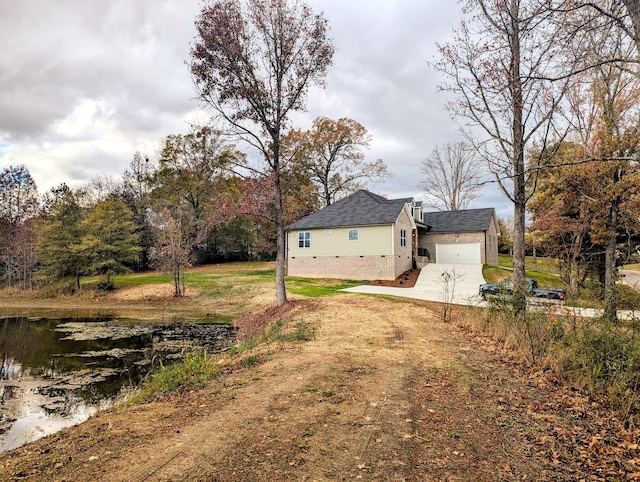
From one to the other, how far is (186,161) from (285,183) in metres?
11.1

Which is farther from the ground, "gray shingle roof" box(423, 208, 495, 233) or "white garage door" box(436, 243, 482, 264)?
"gray shingle roof" box(423, 208, 495, 233)

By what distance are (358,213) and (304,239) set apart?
443 cm

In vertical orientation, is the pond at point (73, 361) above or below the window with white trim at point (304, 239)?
below

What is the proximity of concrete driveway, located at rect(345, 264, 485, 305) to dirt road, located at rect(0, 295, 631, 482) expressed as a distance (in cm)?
881

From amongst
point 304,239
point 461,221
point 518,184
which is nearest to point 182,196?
point 304,239

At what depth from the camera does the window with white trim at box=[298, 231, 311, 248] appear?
28.3 metres

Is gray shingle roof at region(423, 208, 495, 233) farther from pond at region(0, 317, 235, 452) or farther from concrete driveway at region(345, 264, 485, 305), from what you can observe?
pond at region(0, 317, 235, 452)

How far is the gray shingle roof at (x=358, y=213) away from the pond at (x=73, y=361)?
1342 cm

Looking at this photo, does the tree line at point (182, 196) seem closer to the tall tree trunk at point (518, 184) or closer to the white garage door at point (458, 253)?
the white garage door at point (458, 253)

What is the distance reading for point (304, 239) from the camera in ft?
93.5

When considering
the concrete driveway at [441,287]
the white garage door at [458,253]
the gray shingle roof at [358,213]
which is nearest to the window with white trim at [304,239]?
the gray shingle roof at [358,213]

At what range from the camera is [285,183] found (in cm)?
3931

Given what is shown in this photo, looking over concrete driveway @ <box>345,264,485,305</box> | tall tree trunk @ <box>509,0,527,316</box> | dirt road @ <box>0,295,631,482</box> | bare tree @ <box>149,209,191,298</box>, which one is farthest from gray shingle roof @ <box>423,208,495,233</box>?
dirt road @ <box>0,295,631,482</box>

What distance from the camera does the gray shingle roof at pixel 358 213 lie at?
25750 mm
